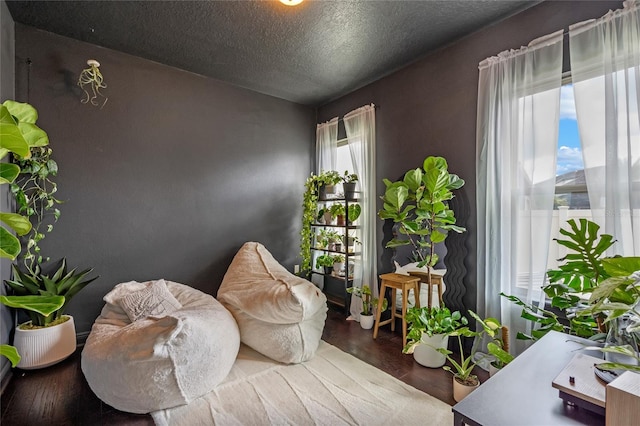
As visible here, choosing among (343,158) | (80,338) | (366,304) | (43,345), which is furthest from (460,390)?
(80,338)

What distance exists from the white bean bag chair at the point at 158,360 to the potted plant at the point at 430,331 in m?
1.33

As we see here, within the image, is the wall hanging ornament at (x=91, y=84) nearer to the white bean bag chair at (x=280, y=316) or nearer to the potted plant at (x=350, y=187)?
the white bean bag chair at (x=280, y=316)

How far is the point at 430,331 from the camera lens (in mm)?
2055

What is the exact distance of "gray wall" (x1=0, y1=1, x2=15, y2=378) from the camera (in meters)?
1.97

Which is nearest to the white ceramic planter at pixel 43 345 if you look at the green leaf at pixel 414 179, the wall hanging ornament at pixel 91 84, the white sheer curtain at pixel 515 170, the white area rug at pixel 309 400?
the white area rug at pixel 309 400

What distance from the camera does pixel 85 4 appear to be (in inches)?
82.0

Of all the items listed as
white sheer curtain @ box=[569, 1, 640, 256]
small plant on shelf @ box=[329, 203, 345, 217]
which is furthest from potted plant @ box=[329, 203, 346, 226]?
white sheer curtain @ box=[569, 1, 640, 256]

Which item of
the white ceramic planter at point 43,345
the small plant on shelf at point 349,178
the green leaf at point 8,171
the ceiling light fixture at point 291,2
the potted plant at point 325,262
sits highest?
the ceiling light fixture at point 291,2

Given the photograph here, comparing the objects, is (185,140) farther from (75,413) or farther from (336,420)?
(336,420)

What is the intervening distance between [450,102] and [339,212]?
157 cm

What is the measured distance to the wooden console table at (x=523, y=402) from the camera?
30.1 inches

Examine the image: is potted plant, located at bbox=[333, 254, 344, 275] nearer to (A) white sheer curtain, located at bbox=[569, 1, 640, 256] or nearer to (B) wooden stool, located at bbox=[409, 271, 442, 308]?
(B) wooden stool, located at bbox=[409, 271, 442, 308]

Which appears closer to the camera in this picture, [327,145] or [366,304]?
[366,304]

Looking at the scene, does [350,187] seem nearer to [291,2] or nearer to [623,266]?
[291,2]
